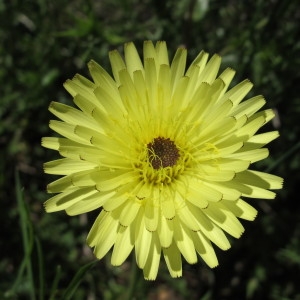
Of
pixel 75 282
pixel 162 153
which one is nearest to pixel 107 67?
pixel 162 153

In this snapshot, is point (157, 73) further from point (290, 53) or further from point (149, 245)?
point (290, 53)

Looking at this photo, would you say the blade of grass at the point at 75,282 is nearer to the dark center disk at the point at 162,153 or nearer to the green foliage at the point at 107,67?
the dark center disk at the point at 162,153

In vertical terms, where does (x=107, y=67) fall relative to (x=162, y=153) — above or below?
above

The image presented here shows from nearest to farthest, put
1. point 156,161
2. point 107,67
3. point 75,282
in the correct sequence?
1. point 75,282
2. point 156,161
3. point 107,67

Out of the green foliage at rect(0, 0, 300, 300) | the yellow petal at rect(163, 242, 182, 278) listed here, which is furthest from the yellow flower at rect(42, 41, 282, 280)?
the green foliage at rect(0, 0, 300, 300)

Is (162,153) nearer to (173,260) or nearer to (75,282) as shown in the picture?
(173,260)

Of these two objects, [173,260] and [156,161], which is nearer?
[173,260]
